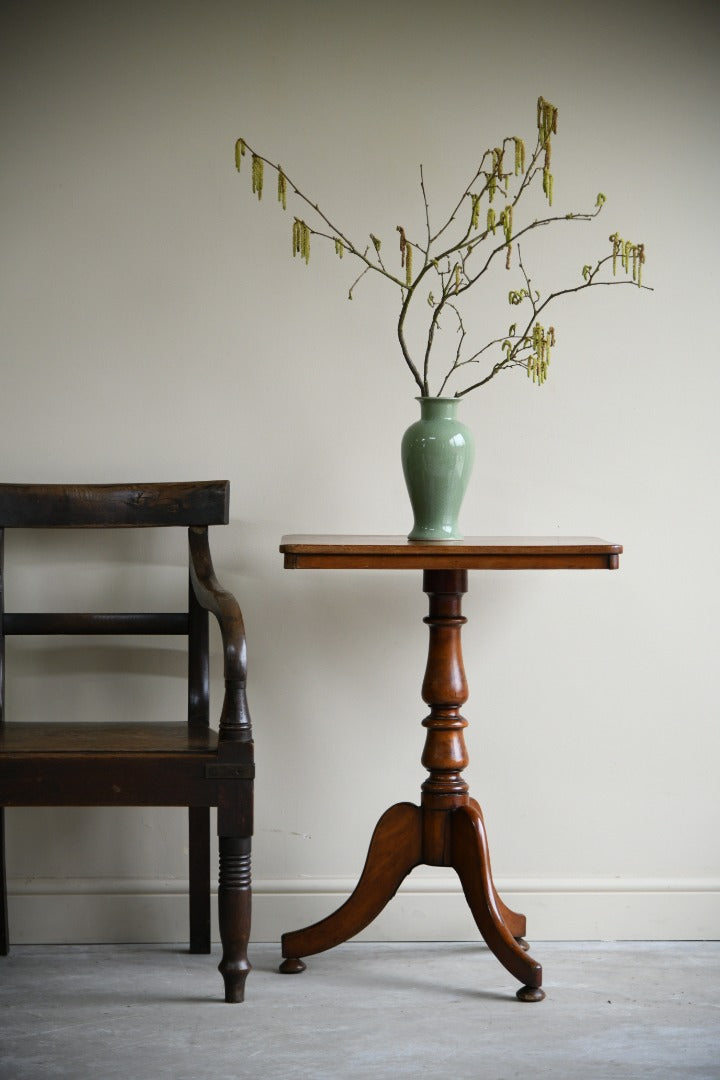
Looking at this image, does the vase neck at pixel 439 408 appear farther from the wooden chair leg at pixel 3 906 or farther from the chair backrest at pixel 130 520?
the wooden chair leg at pixel 3 906

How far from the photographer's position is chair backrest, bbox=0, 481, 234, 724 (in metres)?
2.10

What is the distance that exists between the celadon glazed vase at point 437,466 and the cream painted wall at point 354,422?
0.36 m

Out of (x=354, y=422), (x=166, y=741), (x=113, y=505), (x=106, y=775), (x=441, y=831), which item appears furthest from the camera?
(x=354, y=422)

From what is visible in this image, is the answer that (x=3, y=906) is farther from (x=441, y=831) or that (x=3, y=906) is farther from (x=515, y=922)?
(x=515, y=922)

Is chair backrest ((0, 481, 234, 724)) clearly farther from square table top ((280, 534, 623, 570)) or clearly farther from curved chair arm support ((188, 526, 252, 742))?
square table top ((280, 534, 623, 570))

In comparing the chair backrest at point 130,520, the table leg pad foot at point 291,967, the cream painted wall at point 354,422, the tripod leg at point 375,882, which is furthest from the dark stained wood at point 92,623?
the table leg pad foot at point 291,967

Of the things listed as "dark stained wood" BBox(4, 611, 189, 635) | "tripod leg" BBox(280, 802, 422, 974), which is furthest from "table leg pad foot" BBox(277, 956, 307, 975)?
"dark stained wood" BBox(4, 611, 189, 635)

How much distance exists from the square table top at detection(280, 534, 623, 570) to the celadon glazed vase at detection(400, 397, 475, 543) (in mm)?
121

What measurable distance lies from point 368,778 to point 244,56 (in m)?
1.55

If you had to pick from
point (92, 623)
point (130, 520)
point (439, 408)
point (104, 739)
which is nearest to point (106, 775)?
point (104, 739)

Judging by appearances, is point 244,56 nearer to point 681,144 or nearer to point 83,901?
point 681,144

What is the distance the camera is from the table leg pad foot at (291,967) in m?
2.04

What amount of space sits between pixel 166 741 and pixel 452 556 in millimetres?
588

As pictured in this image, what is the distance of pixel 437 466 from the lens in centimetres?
191
